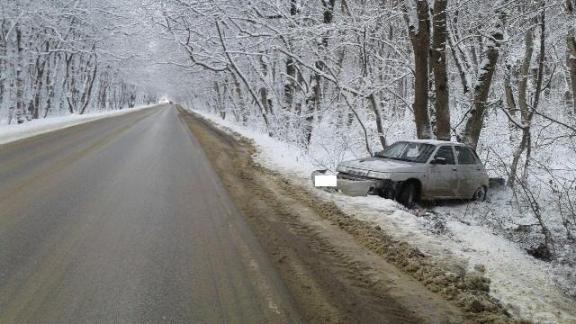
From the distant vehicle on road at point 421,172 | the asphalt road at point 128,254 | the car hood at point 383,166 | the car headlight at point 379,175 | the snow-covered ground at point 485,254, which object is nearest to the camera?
the asphalt road at point 128,254

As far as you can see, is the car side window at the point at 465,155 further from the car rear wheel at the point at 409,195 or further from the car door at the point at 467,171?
the car rear wheel at the point at 409,195

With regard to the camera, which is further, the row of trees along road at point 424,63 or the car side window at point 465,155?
the row of trees along road at point 424,63

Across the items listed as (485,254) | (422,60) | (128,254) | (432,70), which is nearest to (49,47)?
(432,70)

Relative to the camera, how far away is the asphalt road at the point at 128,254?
13.2 ft

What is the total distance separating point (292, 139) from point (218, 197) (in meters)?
13.7

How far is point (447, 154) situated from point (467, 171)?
76 cm

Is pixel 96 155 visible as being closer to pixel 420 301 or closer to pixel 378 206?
pixel 378 206

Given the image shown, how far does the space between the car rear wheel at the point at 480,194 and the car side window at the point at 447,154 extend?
4.24 feet

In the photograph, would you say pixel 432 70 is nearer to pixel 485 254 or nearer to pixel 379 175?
pixel 379 175

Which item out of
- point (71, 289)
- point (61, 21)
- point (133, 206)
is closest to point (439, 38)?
point (133, 206)

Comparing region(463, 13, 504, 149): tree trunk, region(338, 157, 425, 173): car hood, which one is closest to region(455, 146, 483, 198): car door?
region(463, 13, 504, 149): tree trunk

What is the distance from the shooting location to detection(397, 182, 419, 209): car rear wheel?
33.5ft

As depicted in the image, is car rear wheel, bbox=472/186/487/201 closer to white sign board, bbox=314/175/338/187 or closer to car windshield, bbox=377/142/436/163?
car windshield, bbox=377/142/436/163

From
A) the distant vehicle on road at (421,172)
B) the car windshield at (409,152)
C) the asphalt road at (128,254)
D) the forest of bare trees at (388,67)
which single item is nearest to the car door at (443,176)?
the distant vehicle on road at (421,172)
